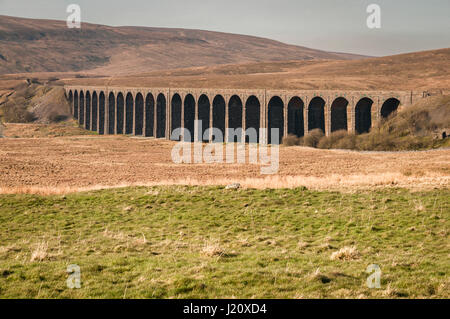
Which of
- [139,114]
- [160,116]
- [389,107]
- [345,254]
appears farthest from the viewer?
[139,114]

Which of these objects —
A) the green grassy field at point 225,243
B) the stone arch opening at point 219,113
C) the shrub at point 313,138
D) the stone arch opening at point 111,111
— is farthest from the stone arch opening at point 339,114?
the stone arch opening at point 111,111

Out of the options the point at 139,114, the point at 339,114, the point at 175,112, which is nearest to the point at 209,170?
the point at 339,114

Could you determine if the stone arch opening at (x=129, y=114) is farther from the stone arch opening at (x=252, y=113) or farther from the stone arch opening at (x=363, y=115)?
the stone arch opening at (x=363, y=115)

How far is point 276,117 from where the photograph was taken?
56438mm

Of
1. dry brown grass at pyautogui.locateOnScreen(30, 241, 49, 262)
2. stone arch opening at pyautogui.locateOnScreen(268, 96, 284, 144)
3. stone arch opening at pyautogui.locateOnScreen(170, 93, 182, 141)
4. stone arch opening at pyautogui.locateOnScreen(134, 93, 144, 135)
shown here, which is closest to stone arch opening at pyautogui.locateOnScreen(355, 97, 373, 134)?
stone arch opening at pyautogui.locateOnScreen(268, 96, 284, 144)

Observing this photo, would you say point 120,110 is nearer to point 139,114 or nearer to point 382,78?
point 139,114

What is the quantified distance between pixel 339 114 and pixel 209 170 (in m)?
20.4

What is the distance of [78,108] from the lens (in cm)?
10081

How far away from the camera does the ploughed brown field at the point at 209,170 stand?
20641 millimetres

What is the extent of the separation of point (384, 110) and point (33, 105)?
270 ft

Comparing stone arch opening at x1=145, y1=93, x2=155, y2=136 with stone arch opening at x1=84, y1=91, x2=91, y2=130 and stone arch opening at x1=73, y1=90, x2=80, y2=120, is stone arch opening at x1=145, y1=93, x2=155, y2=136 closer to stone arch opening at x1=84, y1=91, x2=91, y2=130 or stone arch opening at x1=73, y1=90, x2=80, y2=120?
stone arch opening at x1=84, y1=91, x2=91, y2=130

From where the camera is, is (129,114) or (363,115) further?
(129,114)
